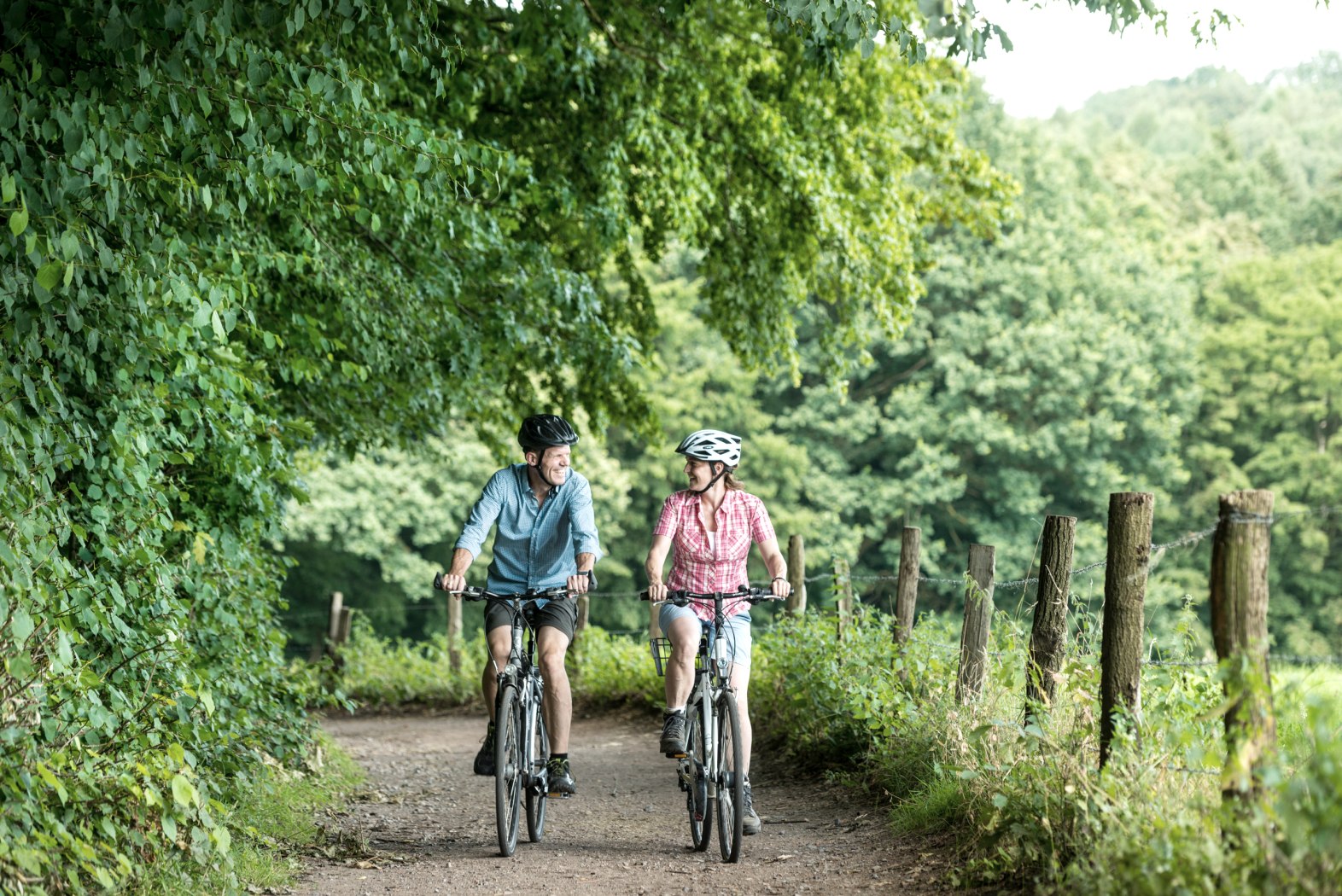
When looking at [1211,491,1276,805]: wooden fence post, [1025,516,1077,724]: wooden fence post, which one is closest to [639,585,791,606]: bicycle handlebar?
[1025,516,1077,724]: wooden fence post

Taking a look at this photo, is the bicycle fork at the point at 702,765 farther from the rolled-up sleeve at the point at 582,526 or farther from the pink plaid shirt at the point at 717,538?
the rolled-up sleeve at the point at 582,526

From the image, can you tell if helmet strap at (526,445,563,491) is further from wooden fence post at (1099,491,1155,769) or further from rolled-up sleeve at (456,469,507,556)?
wooden fence post at (1099,491,1155,769)

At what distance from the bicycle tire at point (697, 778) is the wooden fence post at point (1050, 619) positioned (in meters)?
1.52

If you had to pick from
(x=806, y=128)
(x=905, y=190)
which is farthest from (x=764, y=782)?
(x=905, y=190)

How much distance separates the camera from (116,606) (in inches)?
230

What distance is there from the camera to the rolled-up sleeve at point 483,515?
6812 mm

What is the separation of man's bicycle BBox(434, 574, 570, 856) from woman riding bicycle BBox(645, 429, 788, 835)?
0.61m

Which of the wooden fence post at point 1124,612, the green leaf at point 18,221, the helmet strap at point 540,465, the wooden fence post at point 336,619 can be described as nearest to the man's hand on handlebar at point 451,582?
the helmet strap at point 540,465

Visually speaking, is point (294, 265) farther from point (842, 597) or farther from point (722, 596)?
point (842, 597)

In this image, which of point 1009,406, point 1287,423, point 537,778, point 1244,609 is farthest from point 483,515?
point 1287,423

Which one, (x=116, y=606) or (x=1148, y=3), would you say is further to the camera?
(x=1148, y=3)

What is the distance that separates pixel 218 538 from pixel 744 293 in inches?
294

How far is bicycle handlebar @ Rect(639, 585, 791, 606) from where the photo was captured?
672 centimetres

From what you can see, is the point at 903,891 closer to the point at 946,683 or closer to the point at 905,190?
the point at 946,683
